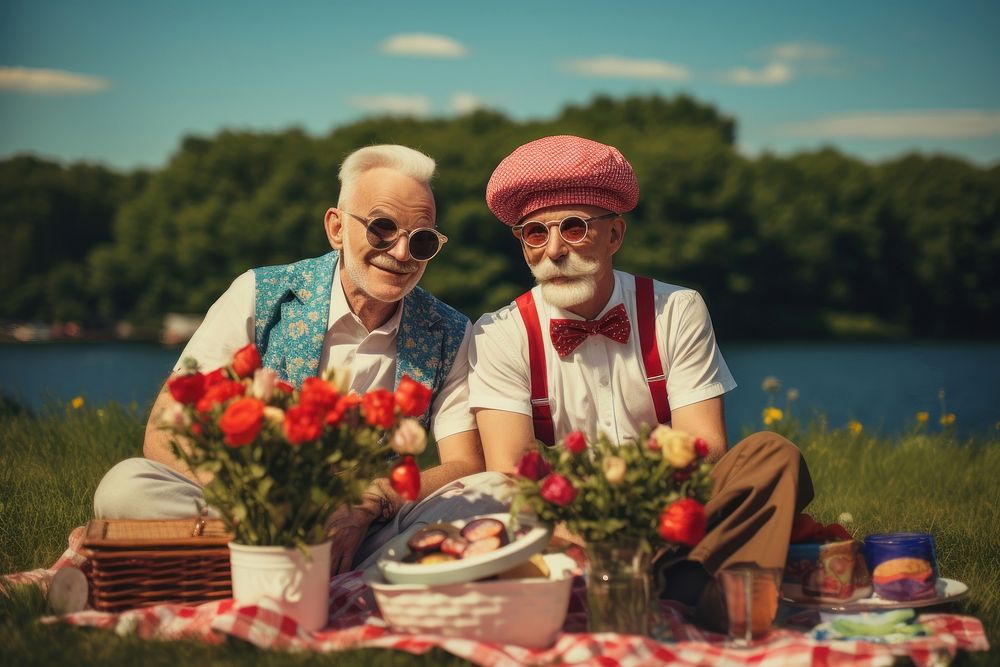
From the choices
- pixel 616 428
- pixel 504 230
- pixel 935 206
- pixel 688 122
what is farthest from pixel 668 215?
pixel 616 428

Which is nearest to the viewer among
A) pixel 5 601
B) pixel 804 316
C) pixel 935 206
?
pixel 5 601

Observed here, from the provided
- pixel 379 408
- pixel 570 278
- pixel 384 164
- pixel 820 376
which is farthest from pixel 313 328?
pixel 820 376

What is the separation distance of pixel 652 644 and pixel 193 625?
1.49 meters

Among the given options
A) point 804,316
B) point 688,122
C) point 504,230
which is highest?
point 688,122

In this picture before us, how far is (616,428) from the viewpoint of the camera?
4.77 m

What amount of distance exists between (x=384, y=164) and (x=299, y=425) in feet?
6.20

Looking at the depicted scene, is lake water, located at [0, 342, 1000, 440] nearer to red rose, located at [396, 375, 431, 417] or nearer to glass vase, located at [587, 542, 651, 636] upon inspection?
red rose, located at [396, 375, 431, 417]

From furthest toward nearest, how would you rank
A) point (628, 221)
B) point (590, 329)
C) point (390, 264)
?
point (628, 221) → point (390, 264) → point (590, 329)

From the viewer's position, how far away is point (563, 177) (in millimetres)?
4672

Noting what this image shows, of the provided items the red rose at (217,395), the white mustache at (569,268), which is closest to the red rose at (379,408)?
the red rose at (217,395)

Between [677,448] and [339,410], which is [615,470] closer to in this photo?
[677,448]

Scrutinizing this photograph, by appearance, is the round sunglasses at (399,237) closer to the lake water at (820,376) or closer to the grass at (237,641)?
the grass at (237,641)

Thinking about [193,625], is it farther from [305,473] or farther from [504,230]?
[504,230]

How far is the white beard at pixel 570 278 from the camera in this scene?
A: 4.69 meters
